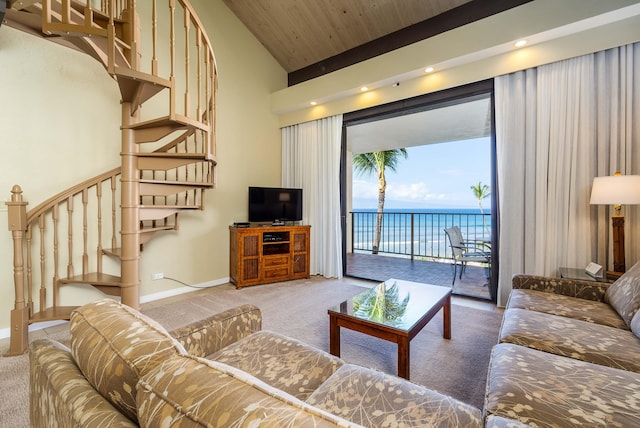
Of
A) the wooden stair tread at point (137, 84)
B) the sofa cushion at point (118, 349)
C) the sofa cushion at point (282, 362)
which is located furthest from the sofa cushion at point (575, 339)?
the wooden stair tread at point (137, 84)

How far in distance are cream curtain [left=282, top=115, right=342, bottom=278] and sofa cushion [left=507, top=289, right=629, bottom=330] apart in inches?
100

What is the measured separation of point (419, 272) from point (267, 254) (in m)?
2.49

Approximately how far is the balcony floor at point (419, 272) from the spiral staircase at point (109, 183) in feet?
9.83

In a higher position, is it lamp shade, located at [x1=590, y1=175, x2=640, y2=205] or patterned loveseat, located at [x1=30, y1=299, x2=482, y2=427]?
lamp shade, located at [x1=590, y1=175, x2=640, y2=205]

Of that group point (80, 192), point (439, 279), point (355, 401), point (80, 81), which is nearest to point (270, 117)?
point (80, 81)

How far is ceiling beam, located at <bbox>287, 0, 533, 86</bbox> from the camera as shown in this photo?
10.1 feet

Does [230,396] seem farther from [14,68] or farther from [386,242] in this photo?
[386,242]

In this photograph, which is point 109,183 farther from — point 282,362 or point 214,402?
point 214,402

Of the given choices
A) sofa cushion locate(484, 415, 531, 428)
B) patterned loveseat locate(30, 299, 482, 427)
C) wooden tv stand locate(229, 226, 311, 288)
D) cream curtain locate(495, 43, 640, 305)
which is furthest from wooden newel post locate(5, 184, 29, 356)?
cream curtain locate(495, 43, 640, 305)

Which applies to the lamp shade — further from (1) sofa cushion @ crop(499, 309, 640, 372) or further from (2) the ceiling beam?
(2) the ceiling beam

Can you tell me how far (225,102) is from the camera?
4090mm

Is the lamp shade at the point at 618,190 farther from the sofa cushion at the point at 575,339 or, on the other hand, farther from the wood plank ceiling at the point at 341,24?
the wood plank ceiling at the point at 341,24

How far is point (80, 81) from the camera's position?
288 centimetres

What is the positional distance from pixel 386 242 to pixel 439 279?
7.73ft
